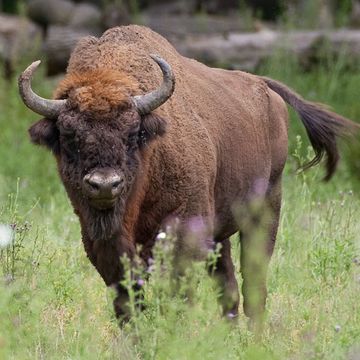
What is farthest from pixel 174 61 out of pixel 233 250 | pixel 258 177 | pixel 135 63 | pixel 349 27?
pixel 349 27

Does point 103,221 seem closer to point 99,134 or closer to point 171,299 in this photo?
point 99,134

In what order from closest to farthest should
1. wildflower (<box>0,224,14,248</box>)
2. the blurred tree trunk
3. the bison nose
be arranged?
wildflower (<box>0,224,14,248</box>) < the bison nose < the blurred tree trunk

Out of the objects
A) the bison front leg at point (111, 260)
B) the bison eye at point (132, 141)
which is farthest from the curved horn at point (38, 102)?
the bison front leg at point (111, 260)

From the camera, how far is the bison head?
19.3ft

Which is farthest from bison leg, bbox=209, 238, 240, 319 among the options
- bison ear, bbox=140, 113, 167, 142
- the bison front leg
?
bison ear, bbox=140, 113, 167, 142

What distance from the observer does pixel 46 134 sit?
6215mm

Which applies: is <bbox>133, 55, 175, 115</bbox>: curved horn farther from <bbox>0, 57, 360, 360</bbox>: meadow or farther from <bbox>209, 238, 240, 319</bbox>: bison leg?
<bbox>209, 238, 240, 319</bbox>: bison leg

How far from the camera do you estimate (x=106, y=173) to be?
5812 millimetres

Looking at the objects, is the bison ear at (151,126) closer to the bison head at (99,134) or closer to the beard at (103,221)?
the bison head at (99,134)

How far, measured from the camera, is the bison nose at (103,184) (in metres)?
5.77

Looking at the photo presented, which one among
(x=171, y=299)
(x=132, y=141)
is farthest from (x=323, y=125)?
(x=171, y=299)

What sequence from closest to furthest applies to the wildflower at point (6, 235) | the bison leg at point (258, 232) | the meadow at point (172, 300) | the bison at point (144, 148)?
the meadow at point (172, 300) → the wildflower at point (6, 235) → the bison at point (144, 148) → the bison leg at point (258, 232)

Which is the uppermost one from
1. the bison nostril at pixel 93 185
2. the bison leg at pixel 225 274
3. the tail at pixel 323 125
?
the bison nostril at pixel 93 185

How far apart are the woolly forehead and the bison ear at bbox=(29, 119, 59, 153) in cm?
18
